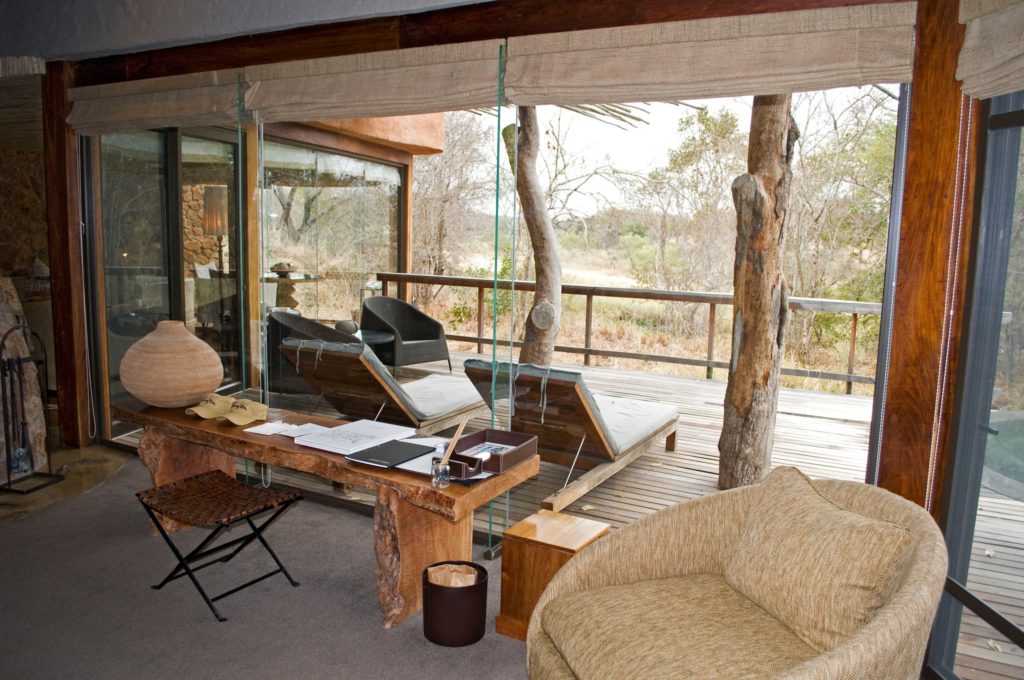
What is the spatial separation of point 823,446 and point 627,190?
5.19 feet

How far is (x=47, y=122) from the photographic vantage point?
175 inches

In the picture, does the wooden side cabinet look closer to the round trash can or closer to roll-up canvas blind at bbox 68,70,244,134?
the round trash can

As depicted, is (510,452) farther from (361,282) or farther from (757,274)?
(757,274)

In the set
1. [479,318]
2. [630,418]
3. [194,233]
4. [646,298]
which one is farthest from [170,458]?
[646,298]

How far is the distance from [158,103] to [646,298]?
2.81m

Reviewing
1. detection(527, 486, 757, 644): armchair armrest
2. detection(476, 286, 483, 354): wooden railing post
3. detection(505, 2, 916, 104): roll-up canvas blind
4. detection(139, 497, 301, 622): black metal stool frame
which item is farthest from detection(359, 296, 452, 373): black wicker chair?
detection(527, 486, 757, 644): armchair armrest

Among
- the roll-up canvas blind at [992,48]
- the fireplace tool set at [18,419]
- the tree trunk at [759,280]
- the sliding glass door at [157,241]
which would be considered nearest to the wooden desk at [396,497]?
the fireplace tool set at [18,419]

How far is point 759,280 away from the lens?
365 centimetres

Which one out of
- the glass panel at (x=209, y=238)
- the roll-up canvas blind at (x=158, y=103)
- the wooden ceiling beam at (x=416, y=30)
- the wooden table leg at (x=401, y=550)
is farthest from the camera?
the glass panel at (x=209, y=238)

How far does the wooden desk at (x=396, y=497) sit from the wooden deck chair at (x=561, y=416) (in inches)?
23.2

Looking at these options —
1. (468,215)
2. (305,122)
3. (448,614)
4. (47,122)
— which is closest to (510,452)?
(448,614)

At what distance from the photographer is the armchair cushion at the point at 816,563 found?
5.46 ft

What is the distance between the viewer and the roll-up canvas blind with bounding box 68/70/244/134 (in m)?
3.80

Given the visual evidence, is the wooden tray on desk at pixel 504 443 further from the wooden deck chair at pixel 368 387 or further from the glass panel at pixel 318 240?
the glass panel at pixel 318 240
